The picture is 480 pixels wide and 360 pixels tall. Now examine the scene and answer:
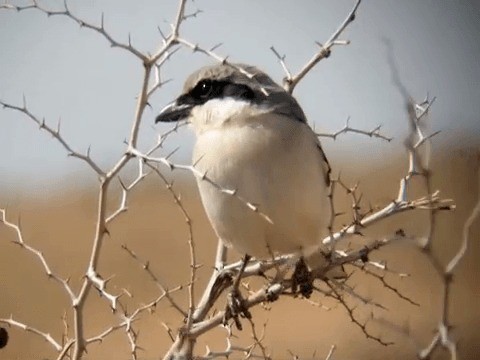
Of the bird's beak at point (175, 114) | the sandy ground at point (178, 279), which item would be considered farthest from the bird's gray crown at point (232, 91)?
the sandy ground at point (178, 279)

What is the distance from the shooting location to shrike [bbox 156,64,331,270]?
109 inches

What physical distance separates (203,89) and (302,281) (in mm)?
670

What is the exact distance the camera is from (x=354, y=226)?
2510 millimetres

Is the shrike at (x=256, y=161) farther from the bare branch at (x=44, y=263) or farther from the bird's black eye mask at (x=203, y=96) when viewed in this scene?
the bare branch at (x=44, y=263)

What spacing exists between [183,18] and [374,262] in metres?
0.74

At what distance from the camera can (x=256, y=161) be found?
278cm

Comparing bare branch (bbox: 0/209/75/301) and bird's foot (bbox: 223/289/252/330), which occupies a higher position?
bare branch (bbox: 0/209/75/301)

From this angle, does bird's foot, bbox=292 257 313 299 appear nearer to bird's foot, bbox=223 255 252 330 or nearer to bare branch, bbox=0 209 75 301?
bird's foot, bbox=223 255 252 330

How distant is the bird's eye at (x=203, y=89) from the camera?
3018mm

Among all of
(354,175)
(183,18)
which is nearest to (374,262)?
(183,18)

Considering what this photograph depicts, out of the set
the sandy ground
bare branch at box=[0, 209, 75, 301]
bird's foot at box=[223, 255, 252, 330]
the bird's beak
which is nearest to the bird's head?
the bird's beak

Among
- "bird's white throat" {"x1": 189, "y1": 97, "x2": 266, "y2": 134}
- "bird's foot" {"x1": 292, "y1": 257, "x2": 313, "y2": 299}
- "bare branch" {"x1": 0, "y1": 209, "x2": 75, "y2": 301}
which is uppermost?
"bird's white throat" {"x1": 189, "y1": 97, "x2": 266, "y2": 134}

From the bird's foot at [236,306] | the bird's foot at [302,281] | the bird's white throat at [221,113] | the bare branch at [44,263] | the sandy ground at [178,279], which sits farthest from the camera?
the sandy ground at [178,279]

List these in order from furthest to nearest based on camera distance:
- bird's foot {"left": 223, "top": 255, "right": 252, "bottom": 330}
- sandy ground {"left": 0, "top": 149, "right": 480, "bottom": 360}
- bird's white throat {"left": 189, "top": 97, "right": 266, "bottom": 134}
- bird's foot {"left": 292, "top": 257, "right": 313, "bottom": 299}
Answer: sandy ground {"left": 0, "top": 149, "right": 480, "bottom": 360} < bird's white throat {"left": 189, "top": 97, "right": 266, "bottom": 134} < bird's foot {"left": 223, "top": 255, "right": 252, "bottom": 330} < bird's foot {"left": 292, "top": 257, "right": 313, "bottom": 299}
